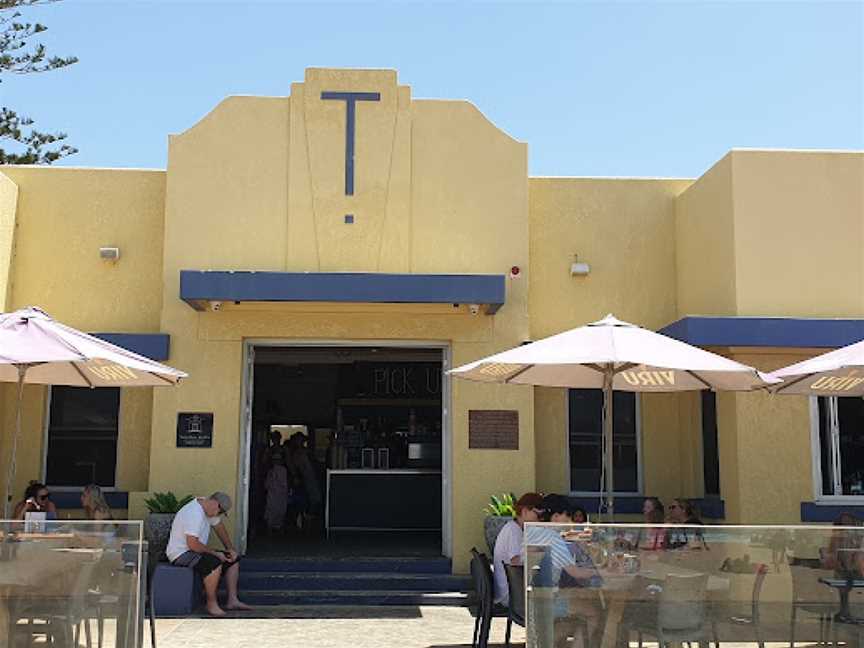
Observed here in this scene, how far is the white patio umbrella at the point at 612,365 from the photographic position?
721cm

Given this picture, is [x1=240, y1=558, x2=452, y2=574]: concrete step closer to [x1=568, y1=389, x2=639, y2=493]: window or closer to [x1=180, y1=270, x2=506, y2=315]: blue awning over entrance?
[x1=568, y1=389, x2=639, y2=493]: window

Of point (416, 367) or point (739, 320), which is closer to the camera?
point (739, 320)

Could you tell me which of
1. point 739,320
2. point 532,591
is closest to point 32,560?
point 532,591

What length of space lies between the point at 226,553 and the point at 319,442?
1018 cm

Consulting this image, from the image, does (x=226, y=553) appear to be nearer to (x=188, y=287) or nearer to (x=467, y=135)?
(x=188, y=287)

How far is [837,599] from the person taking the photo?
20.5ft

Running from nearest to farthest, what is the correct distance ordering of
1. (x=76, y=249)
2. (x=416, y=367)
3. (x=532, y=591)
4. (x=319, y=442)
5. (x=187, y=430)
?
1. (x=532, y=591)
2. (x=187, y=430)
3. (x=76, y=249)
4. (x=416, y=367)
5. (x=319, y=442)

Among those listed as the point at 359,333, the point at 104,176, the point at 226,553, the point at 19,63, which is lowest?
the point at 226,553

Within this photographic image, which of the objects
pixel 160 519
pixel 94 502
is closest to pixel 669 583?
pixel 94 502

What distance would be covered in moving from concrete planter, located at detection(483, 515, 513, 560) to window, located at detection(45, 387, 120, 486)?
448 centimetres

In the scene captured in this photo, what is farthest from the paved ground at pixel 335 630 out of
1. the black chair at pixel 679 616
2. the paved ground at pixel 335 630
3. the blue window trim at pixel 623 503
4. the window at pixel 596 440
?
the window at pixel 596 440

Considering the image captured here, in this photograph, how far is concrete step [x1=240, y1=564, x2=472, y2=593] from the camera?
1065cm

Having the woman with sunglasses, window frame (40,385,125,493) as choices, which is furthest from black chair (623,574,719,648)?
window frame (40,385,125,493)

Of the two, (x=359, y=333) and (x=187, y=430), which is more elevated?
(x=359, y=333)
